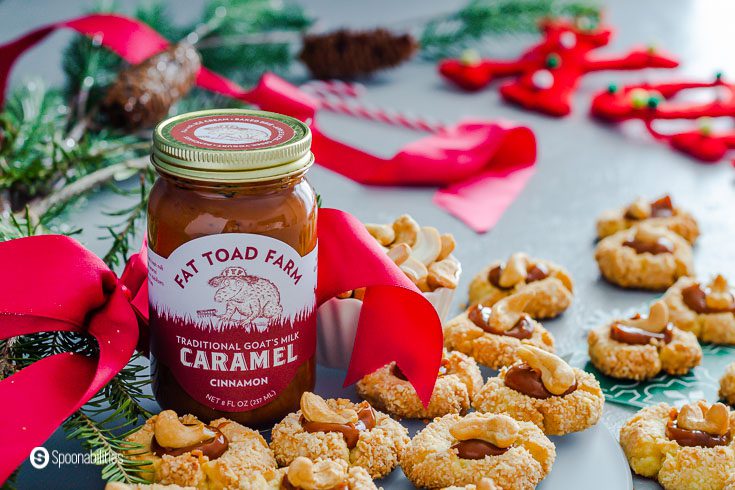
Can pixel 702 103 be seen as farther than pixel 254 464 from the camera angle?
Yes

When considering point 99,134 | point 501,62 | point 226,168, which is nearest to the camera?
point 226,168

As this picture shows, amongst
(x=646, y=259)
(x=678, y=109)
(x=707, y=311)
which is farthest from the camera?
(x=678, y=109)

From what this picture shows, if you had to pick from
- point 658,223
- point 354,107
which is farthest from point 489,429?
point 354,107

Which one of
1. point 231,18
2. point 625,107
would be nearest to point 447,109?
point 625,107

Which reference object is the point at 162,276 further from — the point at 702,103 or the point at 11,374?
the point at 702,103

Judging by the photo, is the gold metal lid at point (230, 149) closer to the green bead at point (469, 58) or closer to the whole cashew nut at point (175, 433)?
the whole cashew nut at point (175, 433)

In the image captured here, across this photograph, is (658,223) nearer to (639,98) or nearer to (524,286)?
(524,286)

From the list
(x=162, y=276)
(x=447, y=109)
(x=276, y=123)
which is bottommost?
(x=447, y=109)

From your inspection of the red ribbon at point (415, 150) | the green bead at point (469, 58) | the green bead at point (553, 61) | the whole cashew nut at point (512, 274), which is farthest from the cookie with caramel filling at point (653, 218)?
the green bead at point (469, 58)
